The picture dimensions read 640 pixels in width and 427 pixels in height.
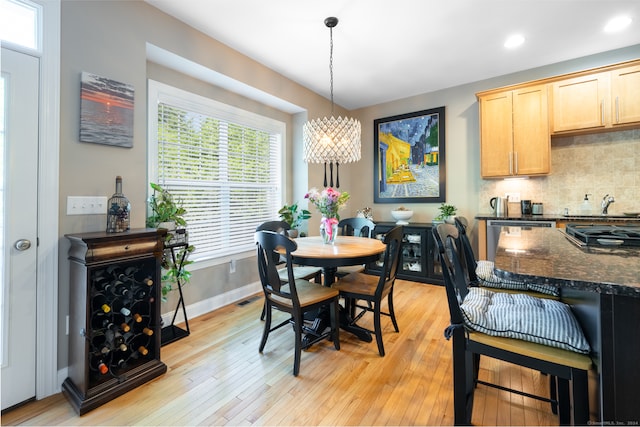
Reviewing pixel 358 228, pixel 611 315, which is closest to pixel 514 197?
pixel 358 228

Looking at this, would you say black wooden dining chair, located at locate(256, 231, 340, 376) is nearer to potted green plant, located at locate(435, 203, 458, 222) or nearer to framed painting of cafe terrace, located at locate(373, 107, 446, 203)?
potted green plant, located at locate(435, 203, 458, 222)

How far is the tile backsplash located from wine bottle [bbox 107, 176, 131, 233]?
14.2ft

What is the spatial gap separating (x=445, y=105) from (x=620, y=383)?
13.3ft

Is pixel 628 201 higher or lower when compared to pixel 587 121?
lower

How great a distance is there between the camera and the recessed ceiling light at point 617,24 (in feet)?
8.40

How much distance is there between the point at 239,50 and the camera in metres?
2.98

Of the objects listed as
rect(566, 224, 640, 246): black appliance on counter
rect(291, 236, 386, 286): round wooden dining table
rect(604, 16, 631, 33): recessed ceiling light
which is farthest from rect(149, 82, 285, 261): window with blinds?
rect(604, 16, 631, 33): recessed ceiling light

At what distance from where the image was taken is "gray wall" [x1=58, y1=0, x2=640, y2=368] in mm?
1816

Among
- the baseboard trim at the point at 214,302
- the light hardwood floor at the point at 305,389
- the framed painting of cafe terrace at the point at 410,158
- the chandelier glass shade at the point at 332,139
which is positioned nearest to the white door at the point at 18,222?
the light hardwood floor at the point at 305,389

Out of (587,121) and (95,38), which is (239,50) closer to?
(95,38)

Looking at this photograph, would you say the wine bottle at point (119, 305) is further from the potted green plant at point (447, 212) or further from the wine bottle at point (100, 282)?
the potted green plant at point (447, 212)

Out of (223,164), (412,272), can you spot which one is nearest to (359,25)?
(223,164)

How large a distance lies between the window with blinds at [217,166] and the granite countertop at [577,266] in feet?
9.09

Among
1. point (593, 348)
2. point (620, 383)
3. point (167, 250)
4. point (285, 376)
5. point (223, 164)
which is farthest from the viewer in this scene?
point (223, 164)
